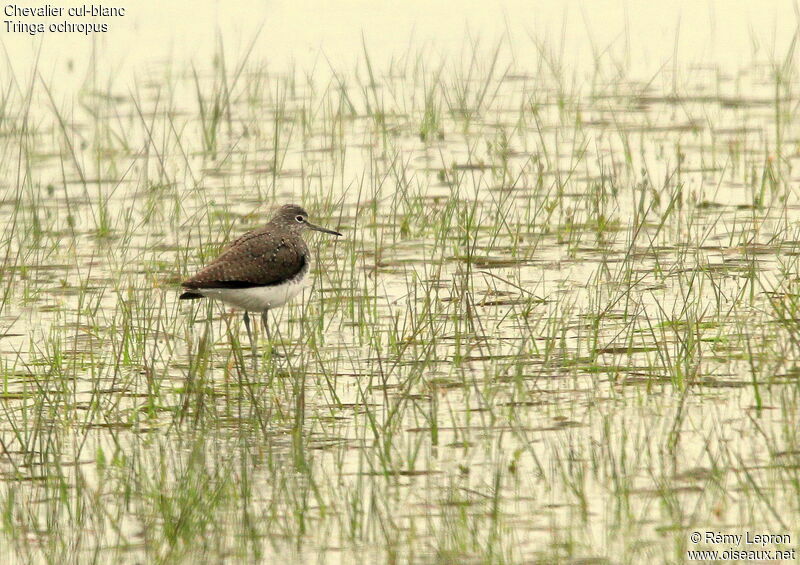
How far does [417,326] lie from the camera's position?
8.34 meters

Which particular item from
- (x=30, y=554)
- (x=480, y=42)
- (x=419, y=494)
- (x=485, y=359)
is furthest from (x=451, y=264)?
(x=480, y=42)

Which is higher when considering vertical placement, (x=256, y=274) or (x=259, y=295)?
(x=256, y=274)

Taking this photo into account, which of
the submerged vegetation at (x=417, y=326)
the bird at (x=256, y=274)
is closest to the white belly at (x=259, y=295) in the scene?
the bird at (x=256, y=274)

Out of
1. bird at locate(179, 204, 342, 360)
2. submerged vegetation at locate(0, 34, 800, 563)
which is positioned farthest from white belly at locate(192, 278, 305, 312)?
Result: submerged vegetation at locate(0, 34, 800, 563)

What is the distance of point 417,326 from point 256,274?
132 cm

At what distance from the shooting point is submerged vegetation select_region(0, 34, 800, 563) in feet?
20.4

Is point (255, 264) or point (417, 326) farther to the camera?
point (255, 264)

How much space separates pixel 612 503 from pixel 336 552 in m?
1.24

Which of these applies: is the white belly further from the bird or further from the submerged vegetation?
the submerged vegetation

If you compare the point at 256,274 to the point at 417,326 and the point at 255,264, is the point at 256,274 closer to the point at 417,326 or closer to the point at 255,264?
the point at 255,264

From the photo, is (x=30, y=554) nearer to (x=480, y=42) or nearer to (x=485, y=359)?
(x=485, y=359)

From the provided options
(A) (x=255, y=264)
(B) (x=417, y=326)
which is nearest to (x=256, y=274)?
(A) (x=255, y=264)

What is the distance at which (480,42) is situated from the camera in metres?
16.5

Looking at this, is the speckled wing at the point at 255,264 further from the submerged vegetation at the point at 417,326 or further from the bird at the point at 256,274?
the submerged vegetation at the point at 417,326
